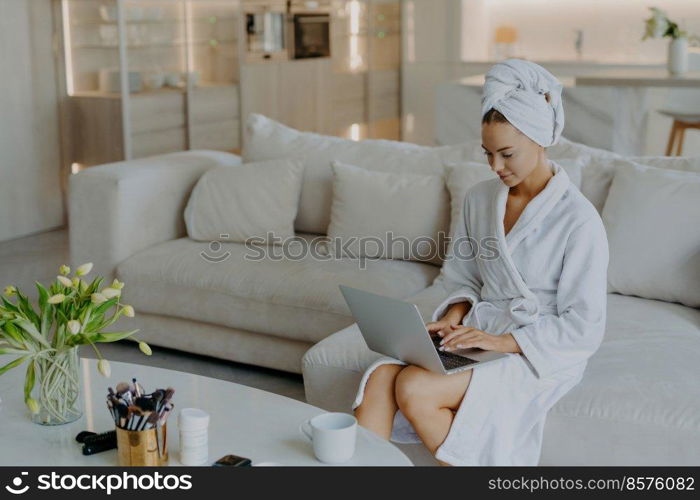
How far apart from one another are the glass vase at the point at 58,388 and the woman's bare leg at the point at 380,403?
0.62 m

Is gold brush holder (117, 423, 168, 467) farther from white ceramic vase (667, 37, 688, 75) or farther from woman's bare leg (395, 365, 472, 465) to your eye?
white ceramic vase (667, 37, 688, 75)

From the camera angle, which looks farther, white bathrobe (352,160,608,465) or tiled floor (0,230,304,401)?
tiled floor (0,230,304,401)

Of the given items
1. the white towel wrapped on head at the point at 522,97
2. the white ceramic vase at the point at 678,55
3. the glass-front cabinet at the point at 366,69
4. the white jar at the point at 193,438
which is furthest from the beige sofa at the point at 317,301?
the glass-front cabinet at the point at 366,69

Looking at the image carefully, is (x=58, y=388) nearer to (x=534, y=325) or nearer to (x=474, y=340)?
(x=474, y=340)

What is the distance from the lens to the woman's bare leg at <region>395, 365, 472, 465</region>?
1953 mm

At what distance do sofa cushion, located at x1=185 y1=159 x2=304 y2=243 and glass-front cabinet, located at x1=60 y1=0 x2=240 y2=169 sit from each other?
229 centimetres

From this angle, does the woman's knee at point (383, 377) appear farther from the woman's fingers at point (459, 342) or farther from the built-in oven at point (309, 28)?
the built-in oven at point (309, 28)

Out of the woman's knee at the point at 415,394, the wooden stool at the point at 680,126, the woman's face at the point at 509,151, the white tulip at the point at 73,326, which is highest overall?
the woman's face at the point at 509,151

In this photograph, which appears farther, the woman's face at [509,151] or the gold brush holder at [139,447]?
the woman's face at [509,151]

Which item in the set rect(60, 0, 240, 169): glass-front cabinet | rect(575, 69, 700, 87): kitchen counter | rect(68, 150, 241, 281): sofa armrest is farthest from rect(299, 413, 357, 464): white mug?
rect(60, 0, 240, 169): glass-front cabinet

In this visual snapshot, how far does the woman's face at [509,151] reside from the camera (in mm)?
1985

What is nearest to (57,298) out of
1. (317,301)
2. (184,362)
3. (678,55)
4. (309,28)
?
(317,301)

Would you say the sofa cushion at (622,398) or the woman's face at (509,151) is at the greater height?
the woman's face at (509,151)
